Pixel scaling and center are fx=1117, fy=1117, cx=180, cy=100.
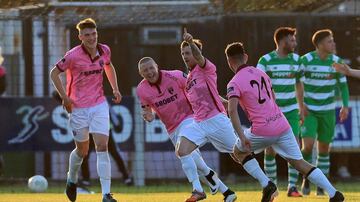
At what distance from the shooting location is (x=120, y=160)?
61.6 ft

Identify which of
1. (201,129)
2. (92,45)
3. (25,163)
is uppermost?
(92,45)

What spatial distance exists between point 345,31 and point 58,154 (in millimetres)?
5610

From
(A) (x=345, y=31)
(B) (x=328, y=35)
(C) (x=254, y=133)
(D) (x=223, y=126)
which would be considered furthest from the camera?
(A) (x=345, y=31)

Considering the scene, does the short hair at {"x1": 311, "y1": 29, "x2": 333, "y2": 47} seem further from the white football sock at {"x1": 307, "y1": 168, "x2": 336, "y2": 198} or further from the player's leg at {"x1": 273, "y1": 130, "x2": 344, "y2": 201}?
the white football sock at {"x1": 307, "y1": 168, "x2": 336, "y2": 198}

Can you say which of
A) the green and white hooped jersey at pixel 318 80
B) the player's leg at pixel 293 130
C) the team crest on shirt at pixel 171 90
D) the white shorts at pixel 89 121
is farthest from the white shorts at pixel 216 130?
the green and white hooped jersey at pixel 318 80

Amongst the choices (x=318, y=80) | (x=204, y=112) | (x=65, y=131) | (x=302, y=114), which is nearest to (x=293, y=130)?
(x=302, y=114)

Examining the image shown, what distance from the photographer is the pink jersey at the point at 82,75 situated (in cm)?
1295

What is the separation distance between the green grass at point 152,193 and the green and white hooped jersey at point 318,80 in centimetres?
124

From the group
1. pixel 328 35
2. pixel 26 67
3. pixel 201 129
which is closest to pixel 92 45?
pixel 201 129

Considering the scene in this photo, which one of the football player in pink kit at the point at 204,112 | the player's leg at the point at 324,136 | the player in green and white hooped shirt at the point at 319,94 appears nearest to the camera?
the football player in pink kit at the point at 204,112

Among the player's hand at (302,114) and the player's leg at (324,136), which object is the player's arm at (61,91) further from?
the player's leg at (324,136)

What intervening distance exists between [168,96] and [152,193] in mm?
3922

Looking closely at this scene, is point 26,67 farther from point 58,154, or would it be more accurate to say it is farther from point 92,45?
point 92,45

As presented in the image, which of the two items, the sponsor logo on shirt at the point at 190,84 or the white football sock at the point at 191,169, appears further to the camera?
the sponsor logo on shirt at the point at 190,84
